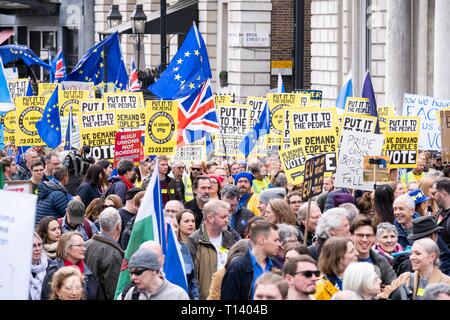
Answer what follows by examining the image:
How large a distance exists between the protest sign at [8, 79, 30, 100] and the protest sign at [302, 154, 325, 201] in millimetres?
14069

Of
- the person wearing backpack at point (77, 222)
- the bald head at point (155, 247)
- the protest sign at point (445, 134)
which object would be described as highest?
the protest sign at point (445, 134)

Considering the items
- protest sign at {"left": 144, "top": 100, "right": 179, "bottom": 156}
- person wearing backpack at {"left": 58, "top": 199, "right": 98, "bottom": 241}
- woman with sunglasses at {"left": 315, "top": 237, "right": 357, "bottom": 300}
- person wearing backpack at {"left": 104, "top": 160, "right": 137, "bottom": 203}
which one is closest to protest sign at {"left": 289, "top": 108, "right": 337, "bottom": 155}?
person wearing backpack at {"left": 104, "top": 160, "right": 137, "bottom": 203}

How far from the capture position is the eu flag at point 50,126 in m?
24.7

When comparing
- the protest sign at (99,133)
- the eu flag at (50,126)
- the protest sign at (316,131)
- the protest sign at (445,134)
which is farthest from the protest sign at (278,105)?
the protest sign at (316,131)

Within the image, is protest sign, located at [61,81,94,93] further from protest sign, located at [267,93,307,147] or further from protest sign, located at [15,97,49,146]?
protest sign, located at [267,93,307,147]

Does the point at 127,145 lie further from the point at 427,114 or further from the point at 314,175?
the point at 314,175

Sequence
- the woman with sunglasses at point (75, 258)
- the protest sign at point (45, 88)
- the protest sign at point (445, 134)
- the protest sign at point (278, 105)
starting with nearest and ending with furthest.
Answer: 1. the woman with sunglasses at point (75, 258)
2. the protest sign at point (445, 134)
3. the protest sign at point (278, 105)
4. the protest sign at point (45, 88)

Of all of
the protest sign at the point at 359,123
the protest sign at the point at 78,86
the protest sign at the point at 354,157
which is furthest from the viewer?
the protest sign at the point at 78,86

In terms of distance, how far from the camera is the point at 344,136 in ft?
56.3

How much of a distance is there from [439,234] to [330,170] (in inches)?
204

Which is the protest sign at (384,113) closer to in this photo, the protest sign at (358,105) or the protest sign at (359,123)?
the protest sign at (358,105)

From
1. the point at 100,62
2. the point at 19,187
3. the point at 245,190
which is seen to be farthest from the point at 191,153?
the point at 100,62

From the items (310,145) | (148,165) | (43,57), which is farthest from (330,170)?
(43,57)

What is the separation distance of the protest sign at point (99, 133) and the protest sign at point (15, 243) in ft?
41.4
